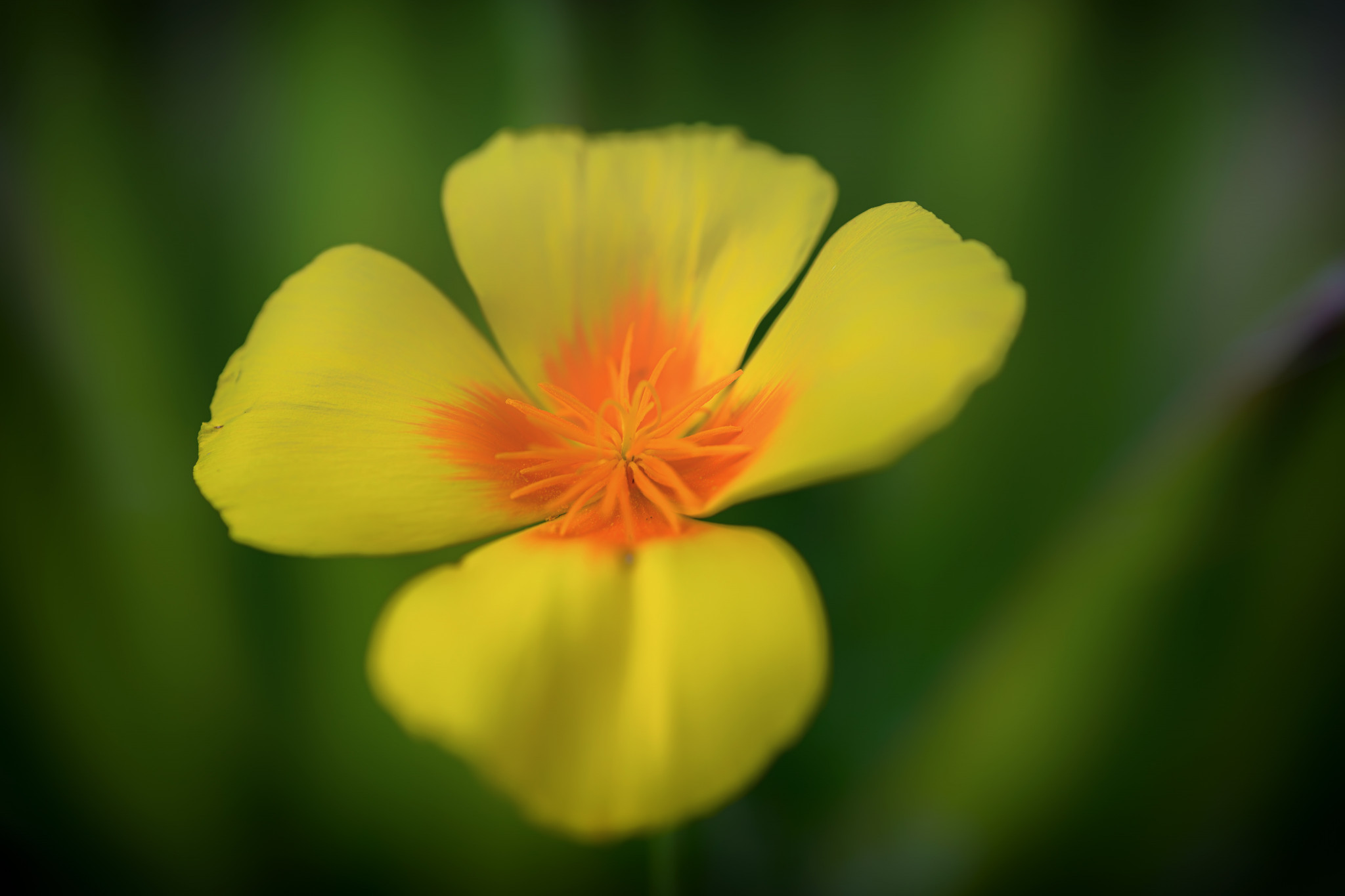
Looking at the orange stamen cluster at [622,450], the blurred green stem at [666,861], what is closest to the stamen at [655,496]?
the orange stamen cluster at [622,450]

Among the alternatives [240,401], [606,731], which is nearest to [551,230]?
[240,401]

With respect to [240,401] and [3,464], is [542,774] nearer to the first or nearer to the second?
[240,401]

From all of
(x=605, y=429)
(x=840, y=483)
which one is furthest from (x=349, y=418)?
(x=840, y=483)

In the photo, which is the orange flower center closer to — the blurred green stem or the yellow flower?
the yellow flower

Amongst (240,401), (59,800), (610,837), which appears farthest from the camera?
(59,800)

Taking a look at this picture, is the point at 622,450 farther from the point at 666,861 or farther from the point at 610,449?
the point at 666,861

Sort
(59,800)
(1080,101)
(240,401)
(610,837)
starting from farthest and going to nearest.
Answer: (1080,101) < (59,800) < (240,401) < (610,837)
